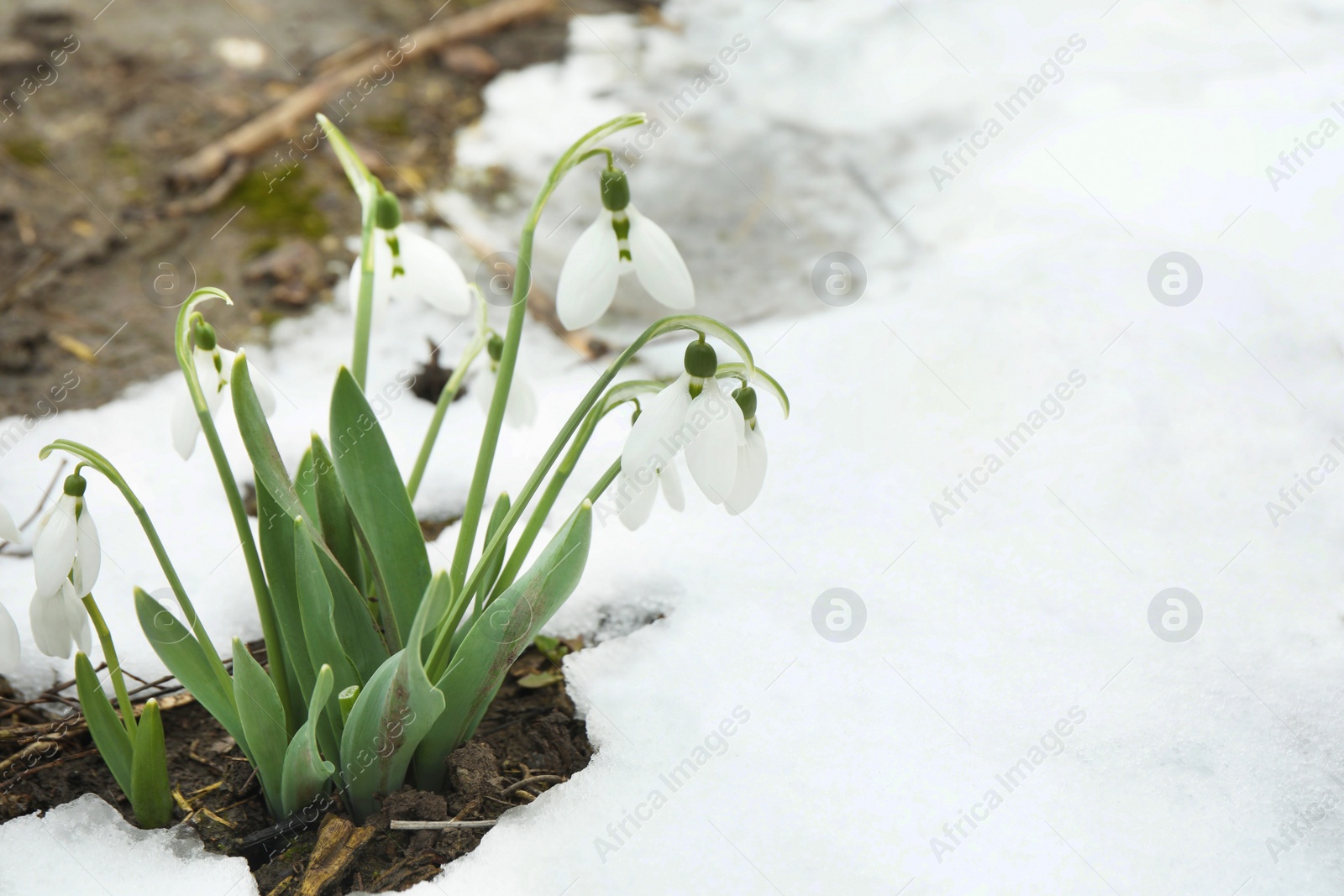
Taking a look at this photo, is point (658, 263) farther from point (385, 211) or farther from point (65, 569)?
point (65, 569)

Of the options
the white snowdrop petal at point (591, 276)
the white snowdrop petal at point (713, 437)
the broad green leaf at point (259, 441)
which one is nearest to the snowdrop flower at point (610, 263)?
the white snowdrop petal at point (591, 276)

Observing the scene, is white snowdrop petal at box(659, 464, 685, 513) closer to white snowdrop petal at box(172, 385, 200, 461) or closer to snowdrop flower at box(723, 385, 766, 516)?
snowdrop flower at box(723, 385, 766, 516)

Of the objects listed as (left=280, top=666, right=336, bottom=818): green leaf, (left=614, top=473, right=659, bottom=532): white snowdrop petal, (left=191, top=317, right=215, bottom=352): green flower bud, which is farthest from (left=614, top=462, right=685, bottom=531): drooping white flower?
(left=191, top=317, right=215, bottom=352): green flower bud

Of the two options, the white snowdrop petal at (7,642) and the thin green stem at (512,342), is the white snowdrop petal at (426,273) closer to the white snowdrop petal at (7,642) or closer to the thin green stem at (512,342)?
the thin green stem at (512,342)

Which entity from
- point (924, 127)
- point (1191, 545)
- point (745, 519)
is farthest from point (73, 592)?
point (924, 127)

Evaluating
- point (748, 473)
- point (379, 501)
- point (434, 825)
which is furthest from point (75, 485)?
point (748, 473)
